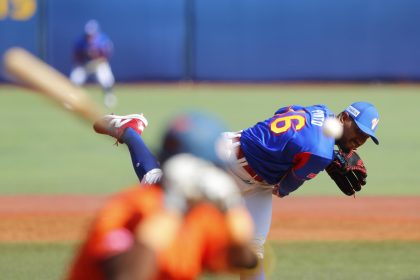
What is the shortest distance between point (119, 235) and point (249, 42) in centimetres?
2509

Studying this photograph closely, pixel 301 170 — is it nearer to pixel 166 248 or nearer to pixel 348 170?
pixel 348 170

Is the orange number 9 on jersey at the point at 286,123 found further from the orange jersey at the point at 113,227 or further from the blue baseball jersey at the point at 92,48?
the blue baseball jersey at the point at 92,48

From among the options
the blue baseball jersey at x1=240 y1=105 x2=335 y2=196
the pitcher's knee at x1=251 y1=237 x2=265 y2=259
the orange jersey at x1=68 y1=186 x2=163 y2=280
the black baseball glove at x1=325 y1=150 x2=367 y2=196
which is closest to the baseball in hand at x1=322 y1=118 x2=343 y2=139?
the blue baseball jersey at x1=240 y1=105 x2=335 y2=196

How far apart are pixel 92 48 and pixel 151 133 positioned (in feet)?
28.8

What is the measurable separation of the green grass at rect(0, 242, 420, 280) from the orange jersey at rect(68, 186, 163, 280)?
14.5 ft

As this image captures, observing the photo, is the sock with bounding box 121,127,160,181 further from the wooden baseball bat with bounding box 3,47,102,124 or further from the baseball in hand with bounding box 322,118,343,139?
the wooden baseball bat with bounding box 3,47,102,124

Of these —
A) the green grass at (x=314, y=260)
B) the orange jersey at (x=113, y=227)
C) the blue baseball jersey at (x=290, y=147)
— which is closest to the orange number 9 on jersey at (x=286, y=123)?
the blue baseball jersey at (x=290, y=147)

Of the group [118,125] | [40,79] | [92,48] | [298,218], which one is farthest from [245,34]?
A: [40,79]

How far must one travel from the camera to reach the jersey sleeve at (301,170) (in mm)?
6059

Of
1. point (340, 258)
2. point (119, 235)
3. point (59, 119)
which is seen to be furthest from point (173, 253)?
point (59, 119)

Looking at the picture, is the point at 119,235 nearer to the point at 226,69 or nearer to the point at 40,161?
the point at 40,161

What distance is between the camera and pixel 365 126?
6160mm

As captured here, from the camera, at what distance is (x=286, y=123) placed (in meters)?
6.30

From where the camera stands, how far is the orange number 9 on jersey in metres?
6.22
